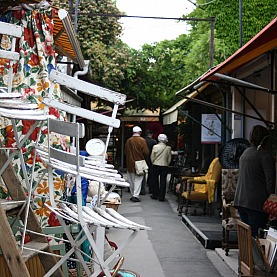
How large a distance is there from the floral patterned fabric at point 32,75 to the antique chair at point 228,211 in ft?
13.3

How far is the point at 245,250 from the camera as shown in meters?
5.37

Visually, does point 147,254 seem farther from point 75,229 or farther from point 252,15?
point 252,15

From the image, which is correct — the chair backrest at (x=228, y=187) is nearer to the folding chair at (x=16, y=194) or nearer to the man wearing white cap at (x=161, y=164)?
the folding chair at (x=16, y=194)

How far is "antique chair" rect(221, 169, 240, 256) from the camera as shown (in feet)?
26.3


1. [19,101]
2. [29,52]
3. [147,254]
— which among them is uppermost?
[29,52]

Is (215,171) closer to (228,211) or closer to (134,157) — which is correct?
(228,211)

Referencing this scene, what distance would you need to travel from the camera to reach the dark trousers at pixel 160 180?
1502 cm

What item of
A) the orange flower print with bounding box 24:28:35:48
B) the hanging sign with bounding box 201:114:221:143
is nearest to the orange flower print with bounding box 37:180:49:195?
the orange flower print with bounding box 24:28:35:48

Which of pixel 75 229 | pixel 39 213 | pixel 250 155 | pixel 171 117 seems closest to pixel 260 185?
pixel 250 155

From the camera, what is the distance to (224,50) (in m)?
20.4

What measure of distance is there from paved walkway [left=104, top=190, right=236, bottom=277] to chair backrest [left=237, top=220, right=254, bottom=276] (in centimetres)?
179

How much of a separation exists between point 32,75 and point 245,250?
101 inches

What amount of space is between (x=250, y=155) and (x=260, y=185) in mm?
382

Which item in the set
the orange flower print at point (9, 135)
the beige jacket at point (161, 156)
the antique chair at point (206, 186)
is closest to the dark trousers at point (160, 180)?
the beige jacket at point (161, 156)
